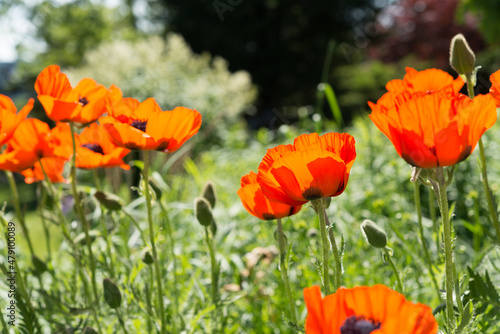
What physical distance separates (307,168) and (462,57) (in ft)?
1.58

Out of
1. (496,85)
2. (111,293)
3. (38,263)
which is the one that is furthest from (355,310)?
(38,263)

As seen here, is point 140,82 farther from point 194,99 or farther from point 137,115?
point 137,115

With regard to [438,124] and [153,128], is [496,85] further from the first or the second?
[153,128]

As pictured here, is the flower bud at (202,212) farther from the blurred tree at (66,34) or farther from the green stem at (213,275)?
the blurred tree at (66,34)

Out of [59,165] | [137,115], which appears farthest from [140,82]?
[137,115]

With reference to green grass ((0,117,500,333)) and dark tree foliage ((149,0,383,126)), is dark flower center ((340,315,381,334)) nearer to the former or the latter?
green grass ((0,117,500,333))

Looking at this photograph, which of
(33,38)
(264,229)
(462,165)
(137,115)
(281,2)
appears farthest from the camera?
(281,2)

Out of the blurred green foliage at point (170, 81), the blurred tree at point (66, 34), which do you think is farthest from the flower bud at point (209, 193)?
the blurred tree at point (66, 34)

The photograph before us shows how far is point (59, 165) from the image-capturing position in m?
1.37

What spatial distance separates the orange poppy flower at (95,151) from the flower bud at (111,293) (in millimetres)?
315

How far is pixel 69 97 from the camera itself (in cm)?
114

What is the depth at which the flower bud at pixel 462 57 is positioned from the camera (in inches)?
40.1

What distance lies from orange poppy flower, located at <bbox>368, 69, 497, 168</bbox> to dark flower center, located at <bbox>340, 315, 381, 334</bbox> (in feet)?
0.82

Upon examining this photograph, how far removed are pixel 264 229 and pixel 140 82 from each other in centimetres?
427
